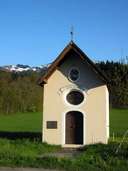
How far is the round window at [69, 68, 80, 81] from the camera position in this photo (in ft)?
100

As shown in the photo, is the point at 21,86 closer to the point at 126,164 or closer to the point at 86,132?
the point at 86,132

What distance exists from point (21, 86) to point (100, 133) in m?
47.5

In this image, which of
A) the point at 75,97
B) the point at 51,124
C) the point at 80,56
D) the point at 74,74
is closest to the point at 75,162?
the point at 51,124

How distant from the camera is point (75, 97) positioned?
30656 millimetres

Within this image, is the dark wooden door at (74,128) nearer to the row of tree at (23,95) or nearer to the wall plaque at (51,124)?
the wall plaque at (51,124)

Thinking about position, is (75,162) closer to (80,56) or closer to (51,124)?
(51,124)

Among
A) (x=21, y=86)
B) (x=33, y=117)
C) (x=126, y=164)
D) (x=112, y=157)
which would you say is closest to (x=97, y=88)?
(x=112, y=157)

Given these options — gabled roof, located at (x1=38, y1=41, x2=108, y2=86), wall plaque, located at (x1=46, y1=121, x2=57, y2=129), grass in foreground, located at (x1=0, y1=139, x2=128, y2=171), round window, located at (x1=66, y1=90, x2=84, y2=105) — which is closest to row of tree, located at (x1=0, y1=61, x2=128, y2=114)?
round window, located at (x1=66, y1=90, x2=84, y2=105)

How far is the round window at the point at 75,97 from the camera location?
3056 cm

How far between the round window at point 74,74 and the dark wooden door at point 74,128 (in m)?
2.12

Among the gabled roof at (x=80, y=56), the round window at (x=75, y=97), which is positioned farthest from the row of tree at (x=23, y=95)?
the gabled roof at (x=80, y=56)

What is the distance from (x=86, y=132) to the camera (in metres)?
30.0

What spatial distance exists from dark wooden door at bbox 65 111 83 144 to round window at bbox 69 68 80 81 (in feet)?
6.95

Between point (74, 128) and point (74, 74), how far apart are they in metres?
3.35
